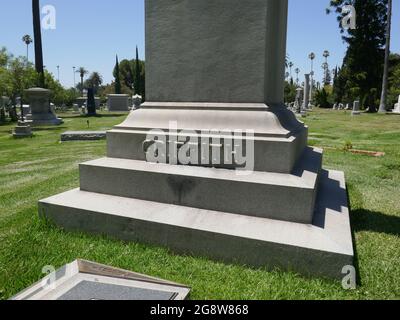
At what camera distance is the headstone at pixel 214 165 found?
2.97 meters

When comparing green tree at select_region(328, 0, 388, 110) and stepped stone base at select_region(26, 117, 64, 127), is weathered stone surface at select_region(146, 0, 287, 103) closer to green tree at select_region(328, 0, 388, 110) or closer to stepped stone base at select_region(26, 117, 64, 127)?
stepped stone base at select_region(26, 117, 64, 127)

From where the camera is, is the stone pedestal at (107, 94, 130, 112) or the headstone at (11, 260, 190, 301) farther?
the stone pedestal at (107, 94, 130, 112)

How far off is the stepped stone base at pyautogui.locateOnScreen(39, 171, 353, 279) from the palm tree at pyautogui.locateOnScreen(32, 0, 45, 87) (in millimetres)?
35171

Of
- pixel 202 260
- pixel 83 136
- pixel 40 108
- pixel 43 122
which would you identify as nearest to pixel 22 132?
pixel 83 136

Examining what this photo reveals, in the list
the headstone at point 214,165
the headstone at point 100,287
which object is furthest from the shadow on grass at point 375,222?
the headstone at point 100,287

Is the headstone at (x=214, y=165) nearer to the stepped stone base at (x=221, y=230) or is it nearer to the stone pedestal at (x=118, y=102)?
the stepped stone base at (x=221, y=230)

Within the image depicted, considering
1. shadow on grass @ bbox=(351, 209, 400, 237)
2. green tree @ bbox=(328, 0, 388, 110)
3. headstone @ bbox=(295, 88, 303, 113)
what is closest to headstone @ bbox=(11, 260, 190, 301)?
shadow on grass @ bbox=(351, 209, 400, 237)

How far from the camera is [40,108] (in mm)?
26656

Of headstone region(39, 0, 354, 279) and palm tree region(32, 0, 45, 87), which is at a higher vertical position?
palm tree region(32, 0, 45, 87)

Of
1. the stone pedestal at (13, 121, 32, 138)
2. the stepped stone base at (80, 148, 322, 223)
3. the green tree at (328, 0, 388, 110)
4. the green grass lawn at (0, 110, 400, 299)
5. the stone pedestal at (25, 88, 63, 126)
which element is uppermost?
the green tree at (328, 0, 388, 110)

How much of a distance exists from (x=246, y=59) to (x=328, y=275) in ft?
8.26

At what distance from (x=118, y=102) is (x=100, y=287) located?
4253cm

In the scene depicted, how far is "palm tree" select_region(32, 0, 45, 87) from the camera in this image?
32237 mm

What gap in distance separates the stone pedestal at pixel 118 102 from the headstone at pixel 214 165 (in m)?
40.2
